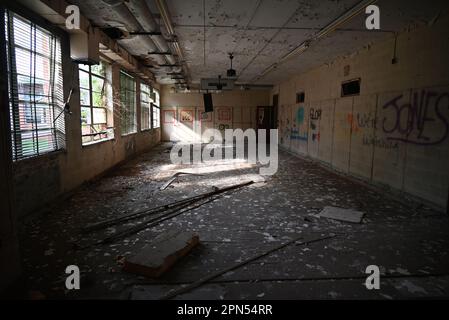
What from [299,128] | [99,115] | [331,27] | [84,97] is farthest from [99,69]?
[299,128]

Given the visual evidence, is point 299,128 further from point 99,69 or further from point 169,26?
point 99,69

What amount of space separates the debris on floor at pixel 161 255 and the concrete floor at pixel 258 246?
72 mm

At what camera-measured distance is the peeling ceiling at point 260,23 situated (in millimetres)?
4129

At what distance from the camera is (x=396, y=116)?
17.0 ft

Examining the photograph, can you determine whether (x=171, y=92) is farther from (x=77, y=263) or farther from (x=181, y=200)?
(x=77, y=263)

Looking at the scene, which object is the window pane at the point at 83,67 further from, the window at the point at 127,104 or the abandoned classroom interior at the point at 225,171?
the window at the point at 127,104

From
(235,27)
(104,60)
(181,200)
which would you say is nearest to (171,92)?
(104,60)

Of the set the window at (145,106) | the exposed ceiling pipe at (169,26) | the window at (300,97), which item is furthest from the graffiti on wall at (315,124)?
the window at (145,106)

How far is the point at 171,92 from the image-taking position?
15719mm

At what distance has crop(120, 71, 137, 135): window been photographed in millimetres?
8391

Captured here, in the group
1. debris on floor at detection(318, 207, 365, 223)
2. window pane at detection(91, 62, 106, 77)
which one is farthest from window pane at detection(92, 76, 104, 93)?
debris on floor at detection(318, 207, 365, 223)

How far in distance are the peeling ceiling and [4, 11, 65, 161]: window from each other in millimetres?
876

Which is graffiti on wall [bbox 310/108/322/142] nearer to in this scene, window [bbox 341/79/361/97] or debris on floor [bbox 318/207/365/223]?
Answer: window [bbox 341/79/361/97]
